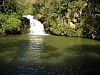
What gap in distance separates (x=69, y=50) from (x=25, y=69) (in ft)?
27.8

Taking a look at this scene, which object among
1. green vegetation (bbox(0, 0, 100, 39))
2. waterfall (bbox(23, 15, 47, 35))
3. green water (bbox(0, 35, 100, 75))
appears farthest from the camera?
waterfall (bbox(23, 15, 47, 35))

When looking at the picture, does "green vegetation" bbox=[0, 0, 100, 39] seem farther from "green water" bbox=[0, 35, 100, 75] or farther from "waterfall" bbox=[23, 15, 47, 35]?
"green water" bbox=[0, 35, 100, 75]

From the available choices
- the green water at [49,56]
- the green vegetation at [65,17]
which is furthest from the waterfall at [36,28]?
the green water at [49,56]

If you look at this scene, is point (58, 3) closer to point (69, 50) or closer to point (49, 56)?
point (69, 50)

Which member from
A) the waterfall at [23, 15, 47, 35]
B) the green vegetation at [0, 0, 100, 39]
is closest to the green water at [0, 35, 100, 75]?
the green vegetation at [0, 0, 100, 39]

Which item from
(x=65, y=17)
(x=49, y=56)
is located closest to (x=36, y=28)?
(x=65, y=17)

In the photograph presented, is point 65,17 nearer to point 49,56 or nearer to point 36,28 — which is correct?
point 36,28

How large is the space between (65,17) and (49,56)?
49.9 ft

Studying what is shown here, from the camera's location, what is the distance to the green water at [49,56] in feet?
65.3

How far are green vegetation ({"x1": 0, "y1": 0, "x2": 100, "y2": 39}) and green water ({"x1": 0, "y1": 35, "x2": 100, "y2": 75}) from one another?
2.37m

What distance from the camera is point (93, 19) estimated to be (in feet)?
117

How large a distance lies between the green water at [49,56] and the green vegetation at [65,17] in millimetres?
2366

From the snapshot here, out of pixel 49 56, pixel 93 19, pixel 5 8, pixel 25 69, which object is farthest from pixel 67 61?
pixel 5 8

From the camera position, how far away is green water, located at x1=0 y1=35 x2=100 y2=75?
19.9 meters
